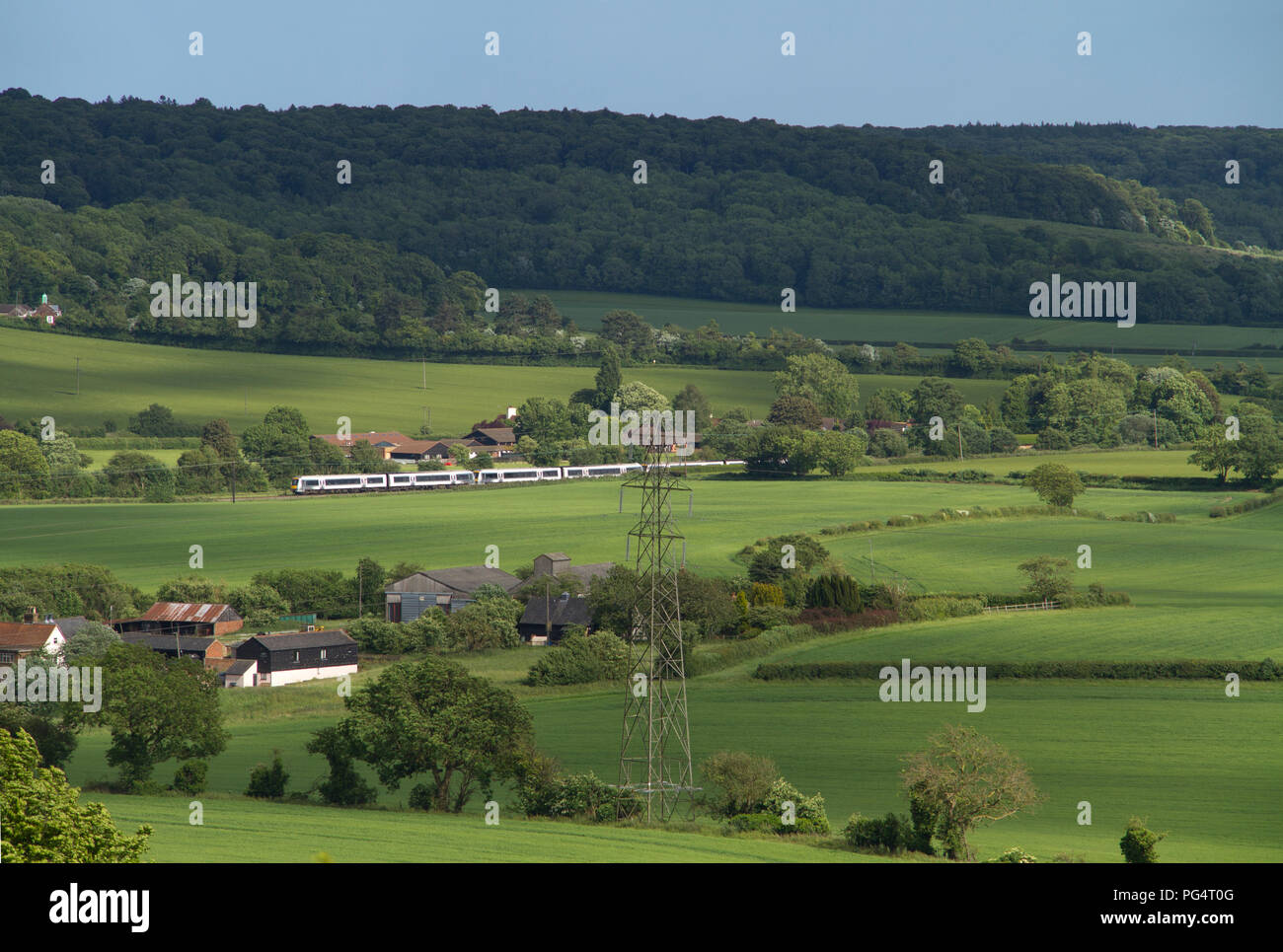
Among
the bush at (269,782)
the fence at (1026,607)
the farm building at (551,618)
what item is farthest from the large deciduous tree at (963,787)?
the fence at (1026,607)

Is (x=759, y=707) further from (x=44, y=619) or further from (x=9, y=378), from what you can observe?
(x=9, y=378)

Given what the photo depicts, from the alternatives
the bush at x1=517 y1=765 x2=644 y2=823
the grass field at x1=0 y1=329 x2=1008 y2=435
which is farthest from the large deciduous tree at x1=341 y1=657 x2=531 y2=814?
the grass field at x1=0 y1=329 x2=1008 y2=435

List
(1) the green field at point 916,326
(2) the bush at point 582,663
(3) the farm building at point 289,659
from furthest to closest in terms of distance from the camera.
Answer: (1) the green field at point 916,326 < (3) the farm building at point 289,659 < (2) the bush at point 582,663

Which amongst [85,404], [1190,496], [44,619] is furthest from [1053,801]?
[85,404]

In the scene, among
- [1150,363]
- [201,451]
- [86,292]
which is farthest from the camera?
[86,292]

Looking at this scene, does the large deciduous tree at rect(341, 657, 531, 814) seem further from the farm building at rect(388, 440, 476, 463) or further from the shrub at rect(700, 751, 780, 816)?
the farm building at rect(388, 440, 476, 463)

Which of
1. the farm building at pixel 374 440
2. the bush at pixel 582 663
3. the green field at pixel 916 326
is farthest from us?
the green field at pixel 916 326

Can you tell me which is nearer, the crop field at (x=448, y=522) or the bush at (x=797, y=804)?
the bush at (x=797, y=804)
